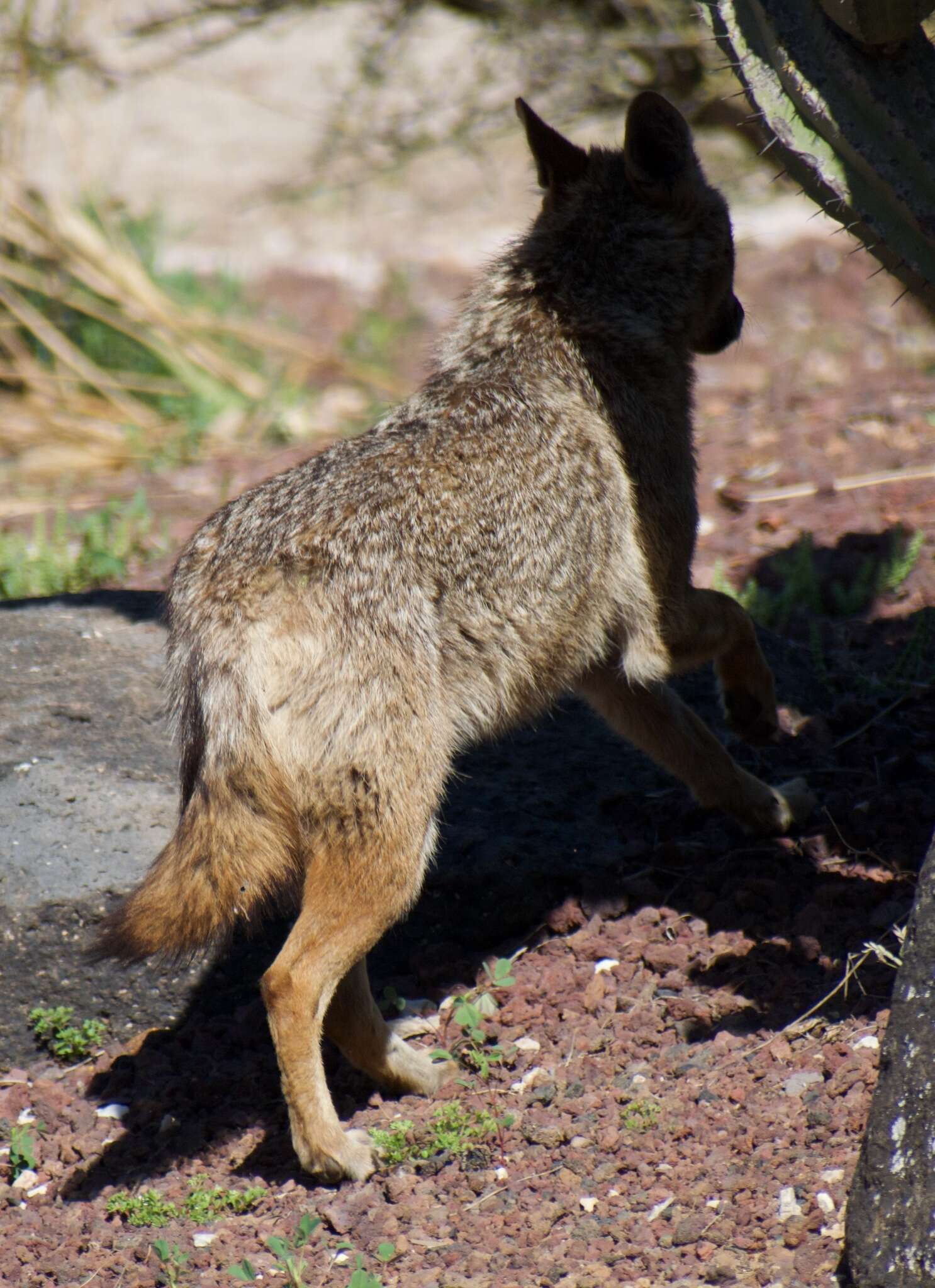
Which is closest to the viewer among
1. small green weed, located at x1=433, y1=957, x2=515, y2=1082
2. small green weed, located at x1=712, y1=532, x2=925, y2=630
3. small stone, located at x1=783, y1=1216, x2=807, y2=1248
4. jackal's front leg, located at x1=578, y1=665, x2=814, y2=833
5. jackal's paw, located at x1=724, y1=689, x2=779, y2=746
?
small stone, located at x1=783, y1=1216, x2=807, y2=1248

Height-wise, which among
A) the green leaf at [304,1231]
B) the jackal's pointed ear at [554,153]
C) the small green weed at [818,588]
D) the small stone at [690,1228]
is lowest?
the small stone at [690,1228]

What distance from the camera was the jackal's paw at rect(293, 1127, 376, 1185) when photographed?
133 inches

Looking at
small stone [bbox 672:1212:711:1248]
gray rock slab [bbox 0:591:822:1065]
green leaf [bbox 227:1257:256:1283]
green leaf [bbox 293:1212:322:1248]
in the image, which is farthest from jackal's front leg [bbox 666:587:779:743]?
green leaf [bbox 227:1257:256:1283]

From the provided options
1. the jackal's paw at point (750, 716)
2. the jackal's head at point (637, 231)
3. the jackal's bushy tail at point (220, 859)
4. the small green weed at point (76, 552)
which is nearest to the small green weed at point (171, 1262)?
the jackal's bushy tail at point (220, 859)

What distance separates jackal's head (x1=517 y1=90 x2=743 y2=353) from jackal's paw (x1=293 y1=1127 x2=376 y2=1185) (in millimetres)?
2571

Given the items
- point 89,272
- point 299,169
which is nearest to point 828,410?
point 89,272

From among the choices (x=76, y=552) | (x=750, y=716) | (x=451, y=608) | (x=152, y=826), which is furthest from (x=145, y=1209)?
(x=76, y=552)

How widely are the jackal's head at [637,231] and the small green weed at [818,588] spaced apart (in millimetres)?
1552

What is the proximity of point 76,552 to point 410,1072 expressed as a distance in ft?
12.5

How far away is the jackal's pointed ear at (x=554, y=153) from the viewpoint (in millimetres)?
4336

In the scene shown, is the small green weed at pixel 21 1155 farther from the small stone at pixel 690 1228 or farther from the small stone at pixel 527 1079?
the small stone at pixel 690 1228

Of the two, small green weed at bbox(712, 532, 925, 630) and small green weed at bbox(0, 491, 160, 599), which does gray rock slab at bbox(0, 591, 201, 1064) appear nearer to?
small green weed at bbox(0, 491, 160, 599)

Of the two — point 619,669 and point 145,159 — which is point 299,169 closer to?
point 145,159

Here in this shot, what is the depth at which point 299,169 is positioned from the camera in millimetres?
13414
